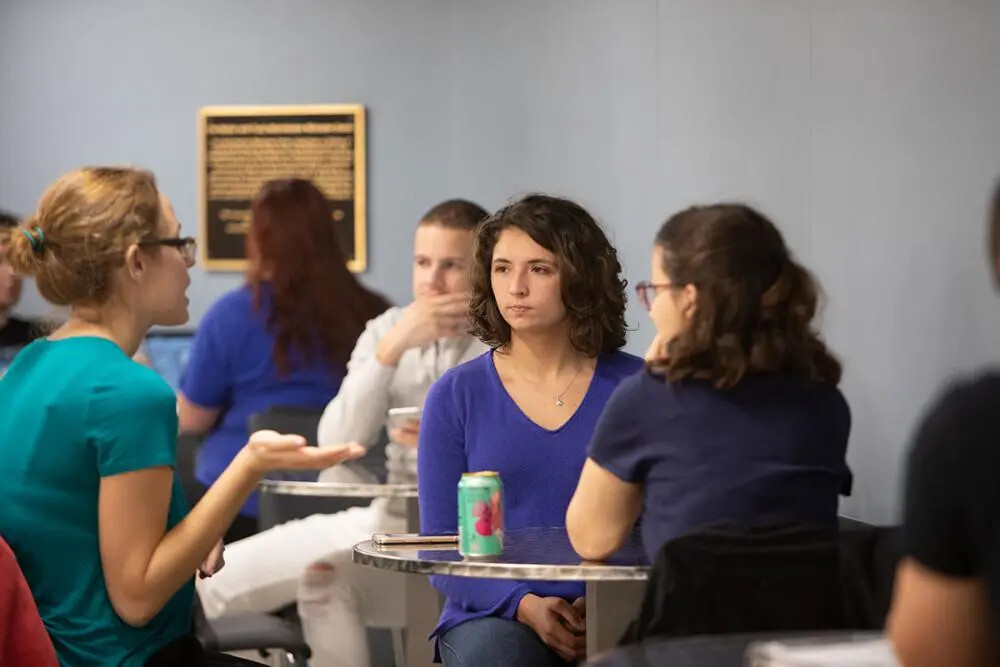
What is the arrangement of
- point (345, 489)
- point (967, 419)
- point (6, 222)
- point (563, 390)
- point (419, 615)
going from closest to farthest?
point (967, 419) → point (563, 390) → point (419, 615) → point (345, 489) → point (6, 222)

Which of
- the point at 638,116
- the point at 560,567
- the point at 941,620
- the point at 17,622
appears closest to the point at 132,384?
the point at 17,622

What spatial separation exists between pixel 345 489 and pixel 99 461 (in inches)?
52.3

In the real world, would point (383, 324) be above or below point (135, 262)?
below

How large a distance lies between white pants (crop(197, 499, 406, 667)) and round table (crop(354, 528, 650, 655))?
1.50 m

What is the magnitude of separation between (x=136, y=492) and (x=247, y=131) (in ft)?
16.2

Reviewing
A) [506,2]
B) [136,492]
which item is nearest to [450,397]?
[136,492]

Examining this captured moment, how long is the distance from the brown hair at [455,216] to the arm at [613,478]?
158 centimetres

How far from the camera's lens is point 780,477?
1998 mm

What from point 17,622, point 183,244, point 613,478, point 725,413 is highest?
point 183,244

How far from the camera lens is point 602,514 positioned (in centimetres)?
209

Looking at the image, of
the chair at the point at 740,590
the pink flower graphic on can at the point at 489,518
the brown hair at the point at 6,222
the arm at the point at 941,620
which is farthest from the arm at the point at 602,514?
the brown hair at the point at 6,222

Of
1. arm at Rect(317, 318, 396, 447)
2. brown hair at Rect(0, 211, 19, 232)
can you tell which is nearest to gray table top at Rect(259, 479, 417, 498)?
arm at Rect(317, 318, 396, 447)

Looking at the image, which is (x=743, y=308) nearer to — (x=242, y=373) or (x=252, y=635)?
(x=252, y=635)

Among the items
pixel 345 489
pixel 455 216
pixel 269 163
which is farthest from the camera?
pixel 269 163
